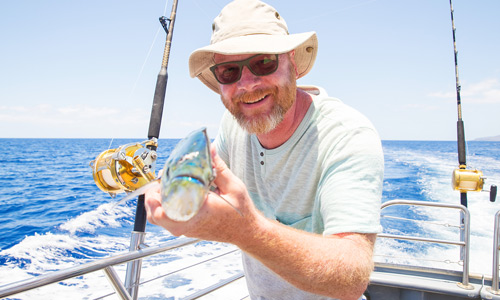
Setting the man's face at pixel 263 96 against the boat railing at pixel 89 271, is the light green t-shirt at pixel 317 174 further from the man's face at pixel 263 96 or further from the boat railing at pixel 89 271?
the boat railing at pixel 89 271

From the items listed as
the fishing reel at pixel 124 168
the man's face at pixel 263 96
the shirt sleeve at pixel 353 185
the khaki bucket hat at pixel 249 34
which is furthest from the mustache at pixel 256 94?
the fishing reel at pixel 124 168

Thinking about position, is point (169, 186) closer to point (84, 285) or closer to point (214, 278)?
point (214, 278)

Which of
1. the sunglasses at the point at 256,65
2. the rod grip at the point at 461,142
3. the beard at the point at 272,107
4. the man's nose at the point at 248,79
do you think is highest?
the sunglasses at the point at 256,65

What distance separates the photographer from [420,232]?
840cm

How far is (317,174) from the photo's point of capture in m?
1.45

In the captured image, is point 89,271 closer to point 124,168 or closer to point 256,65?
point 124,168

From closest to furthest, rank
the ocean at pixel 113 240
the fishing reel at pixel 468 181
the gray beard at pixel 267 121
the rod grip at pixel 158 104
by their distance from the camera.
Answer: the gray beard at pixel 267 121, the rod grip at pixel 158 104, the fishing reel at pixel 468 181, the ocean at pixel 113 240

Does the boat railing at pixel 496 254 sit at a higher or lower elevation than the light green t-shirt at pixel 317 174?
lower

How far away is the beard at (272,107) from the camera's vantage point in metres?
1.55

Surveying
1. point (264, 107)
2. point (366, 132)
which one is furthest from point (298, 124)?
point (366, 132)

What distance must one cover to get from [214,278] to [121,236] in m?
3.76

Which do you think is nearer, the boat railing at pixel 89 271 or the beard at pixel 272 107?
the boat railing at pixel 89 271

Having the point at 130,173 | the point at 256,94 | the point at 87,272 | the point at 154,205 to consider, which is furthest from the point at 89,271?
the point at 256,94

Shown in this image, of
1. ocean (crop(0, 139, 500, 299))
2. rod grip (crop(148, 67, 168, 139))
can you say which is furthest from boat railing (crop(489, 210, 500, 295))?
rod grip (crop(148, 67, 168, 139))
